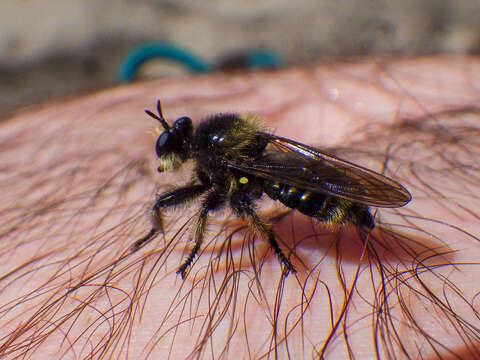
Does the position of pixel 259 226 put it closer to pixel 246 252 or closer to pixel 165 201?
pixel 246 252

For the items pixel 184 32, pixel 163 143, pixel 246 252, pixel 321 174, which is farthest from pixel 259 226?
pixel 184 32

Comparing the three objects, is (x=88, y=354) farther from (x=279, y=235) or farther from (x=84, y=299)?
(x=279, y=235)

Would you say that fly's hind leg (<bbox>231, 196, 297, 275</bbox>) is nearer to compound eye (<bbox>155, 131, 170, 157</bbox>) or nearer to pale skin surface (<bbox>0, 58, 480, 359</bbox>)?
pale skin surface (<bbox>0, 58, 480, 359</bbox>)

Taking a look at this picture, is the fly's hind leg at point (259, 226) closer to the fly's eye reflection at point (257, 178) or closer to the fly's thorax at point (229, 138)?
the fly's eye reflection at point (257, 178)

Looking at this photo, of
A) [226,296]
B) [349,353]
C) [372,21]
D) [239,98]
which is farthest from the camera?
[372,21]

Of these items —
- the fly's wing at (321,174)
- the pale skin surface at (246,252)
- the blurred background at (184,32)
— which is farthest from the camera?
the blurred background at (184,32)

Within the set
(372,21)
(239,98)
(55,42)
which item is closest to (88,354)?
(239,98)

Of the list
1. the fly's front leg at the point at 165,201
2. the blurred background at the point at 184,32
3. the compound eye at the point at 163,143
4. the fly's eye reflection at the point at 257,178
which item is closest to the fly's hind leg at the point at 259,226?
the fly's eye reflection at the point at 257,178
